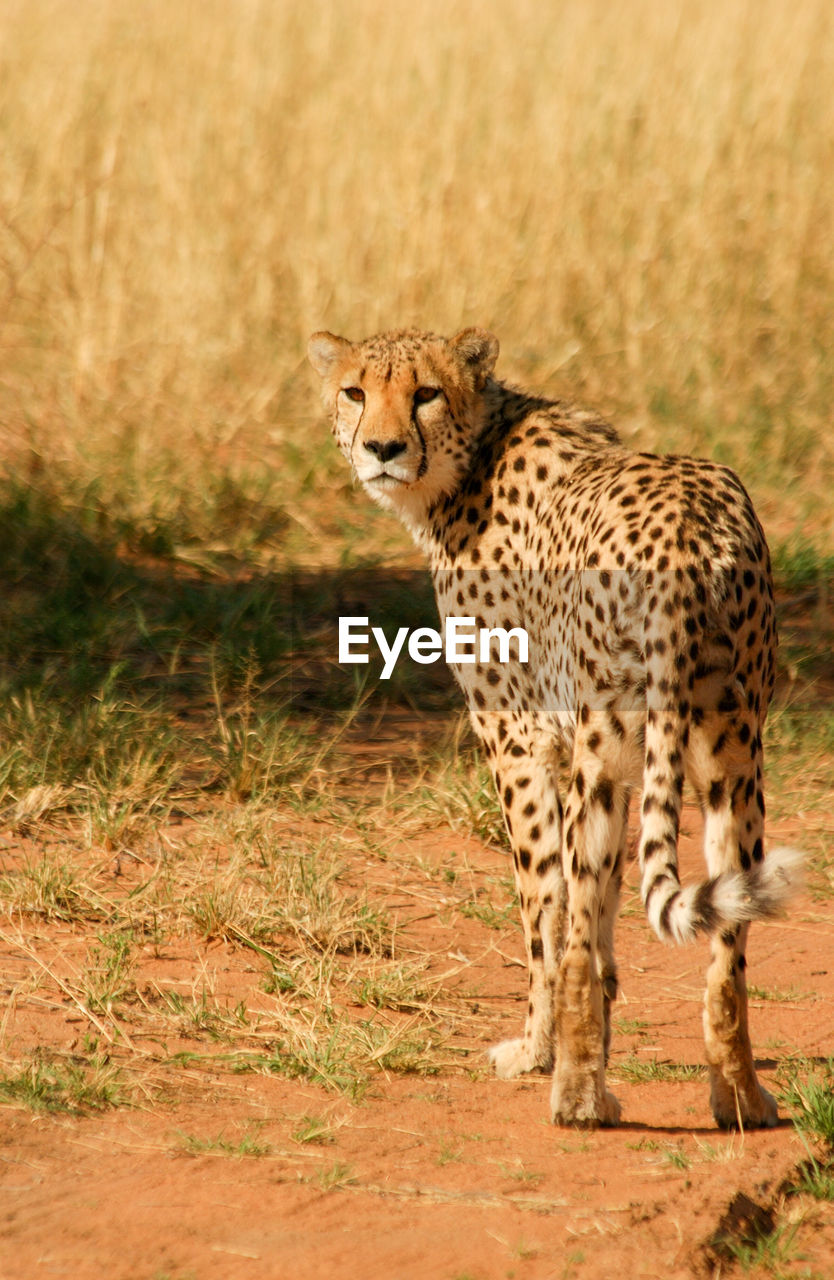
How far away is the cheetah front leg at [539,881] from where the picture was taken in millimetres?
3055

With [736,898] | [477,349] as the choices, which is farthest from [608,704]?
[477,349]

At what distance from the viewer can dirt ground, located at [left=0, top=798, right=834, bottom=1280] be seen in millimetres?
2188

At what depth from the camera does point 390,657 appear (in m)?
4.60

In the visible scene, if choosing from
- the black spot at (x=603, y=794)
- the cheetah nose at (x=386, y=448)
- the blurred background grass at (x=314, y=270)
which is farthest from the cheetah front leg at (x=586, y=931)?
the blurred background grass at (x=314, y=270)

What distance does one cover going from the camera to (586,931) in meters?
2.61

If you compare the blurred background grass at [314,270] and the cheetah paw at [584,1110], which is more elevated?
the blurred background grass at [314,270]

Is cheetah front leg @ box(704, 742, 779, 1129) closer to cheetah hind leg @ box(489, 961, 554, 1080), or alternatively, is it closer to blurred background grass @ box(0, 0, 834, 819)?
cheetah hind leg @ box(489, 961, 554, 1080)

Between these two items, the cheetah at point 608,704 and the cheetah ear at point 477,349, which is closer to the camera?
the cheetah at point 608,704

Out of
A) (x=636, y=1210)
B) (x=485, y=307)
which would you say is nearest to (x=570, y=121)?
(x=485, y=307)

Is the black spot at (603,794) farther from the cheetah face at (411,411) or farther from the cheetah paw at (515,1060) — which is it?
the cheetah face at (411,411)

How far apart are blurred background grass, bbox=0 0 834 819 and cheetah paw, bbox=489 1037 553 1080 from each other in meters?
1.59

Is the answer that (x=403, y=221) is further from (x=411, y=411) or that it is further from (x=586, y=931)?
(x=586, y=931)

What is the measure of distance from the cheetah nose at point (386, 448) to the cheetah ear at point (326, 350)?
1.17ft

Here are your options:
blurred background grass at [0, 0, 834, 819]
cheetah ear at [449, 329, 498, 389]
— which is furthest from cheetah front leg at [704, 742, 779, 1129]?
blurred background grass at [0, 0, 834, 819]
